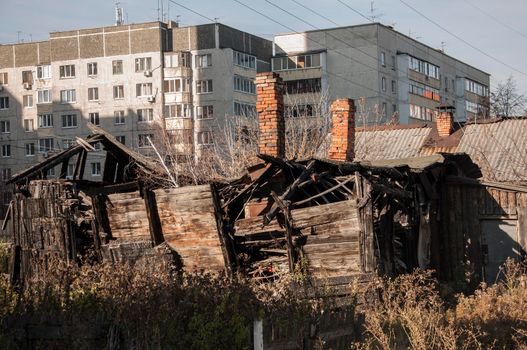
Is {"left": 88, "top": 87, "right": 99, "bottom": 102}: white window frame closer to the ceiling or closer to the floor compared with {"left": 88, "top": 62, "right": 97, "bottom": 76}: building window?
closer to the floor

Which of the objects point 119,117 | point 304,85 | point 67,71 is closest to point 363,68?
point 304,85

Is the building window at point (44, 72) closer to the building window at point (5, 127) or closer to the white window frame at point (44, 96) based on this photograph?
the white window frame at point (44, 96)

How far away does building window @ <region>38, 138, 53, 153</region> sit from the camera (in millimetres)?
70562

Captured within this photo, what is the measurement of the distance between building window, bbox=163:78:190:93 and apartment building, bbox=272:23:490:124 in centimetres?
804

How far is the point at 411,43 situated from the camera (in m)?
73.1

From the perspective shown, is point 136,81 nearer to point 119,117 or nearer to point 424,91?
point 119,117

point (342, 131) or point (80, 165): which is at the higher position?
point (342, 131)

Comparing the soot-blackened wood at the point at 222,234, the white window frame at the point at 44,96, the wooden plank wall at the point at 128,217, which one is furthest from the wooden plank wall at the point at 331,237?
the white window frame at the point at 44,96

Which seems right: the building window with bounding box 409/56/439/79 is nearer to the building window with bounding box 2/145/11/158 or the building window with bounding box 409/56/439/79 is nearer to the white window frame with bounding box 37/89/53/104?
the white window frame with bounding box 37/89/53/104

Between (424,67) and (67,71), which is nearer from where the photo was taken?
(67,71)

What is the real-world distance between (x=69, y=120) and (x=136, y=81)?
7.20 m

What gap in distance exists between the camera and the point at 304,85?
6825cm

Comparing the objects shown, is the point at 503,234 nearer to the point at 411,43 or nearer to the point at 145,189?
the point at 145,189

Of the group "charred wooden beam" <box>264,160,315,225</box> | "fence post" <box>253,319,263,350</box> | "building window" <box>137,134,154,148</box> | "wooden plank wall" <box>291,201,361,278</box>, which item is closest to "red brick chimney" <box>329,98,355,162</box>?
"charred wooden beam" <box>264,160,315,225</box>
